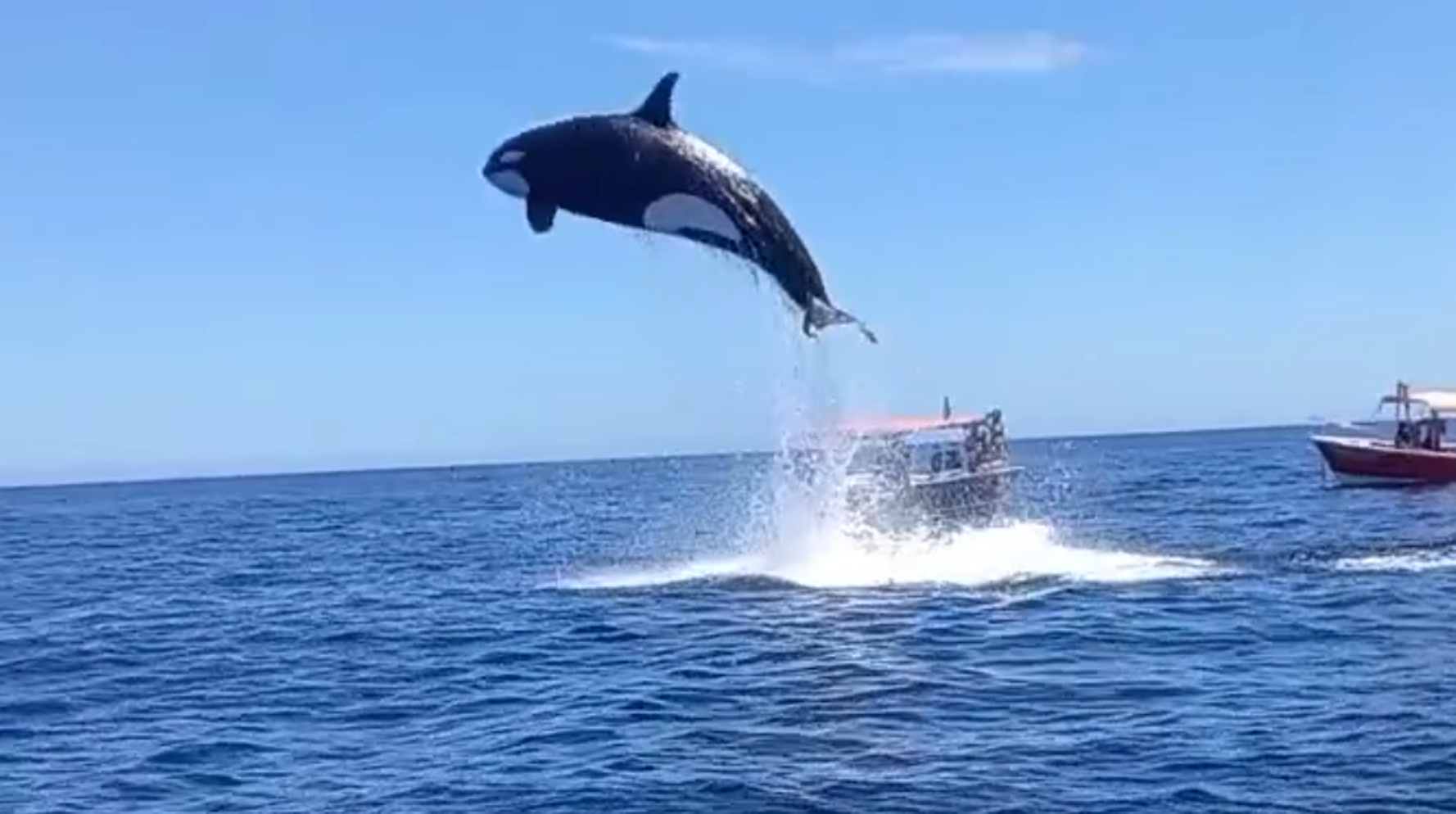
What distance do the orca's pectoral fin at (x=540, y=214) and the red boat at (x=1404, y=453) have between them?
192ft

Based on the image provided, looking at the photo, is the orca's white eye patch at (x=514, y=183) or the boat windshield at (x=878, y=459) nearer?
the orca's white eye patch at (x=514, y=183)

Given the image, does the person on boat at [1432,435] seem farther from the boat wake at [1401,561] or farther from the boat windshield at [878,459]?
the boat wake at [1401,561]

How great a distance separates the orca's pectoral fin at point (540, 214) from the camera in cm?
1142

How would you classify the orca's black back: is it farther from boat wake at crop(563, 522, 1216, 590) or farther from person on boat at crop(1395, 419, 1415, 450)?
person on boat at crop(1395, 419, 1415, 450)

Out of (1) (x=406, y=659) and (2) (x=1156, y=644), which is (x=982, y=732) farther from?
(1) (x=406, y=659)

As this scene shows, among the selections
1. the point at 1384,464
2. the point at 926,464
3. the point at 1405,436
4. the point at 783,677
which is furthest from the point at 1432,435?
the point at 783,677

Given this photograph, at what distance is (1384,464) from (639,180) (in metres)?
59.5

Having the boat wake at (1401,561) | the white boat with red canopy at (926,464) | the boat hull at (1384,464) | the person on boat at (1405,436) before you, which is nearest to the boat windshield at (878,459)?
the white boat with red canopy at (926,464)

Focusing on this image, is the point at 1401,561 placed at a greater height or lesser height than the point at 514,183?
lesser

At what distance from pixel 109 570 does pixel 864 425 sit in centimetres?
2689

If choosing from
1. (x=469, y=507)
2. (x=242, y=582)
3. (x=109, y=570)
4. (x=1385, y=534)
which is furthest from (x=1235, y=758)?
(x=469, y=507)

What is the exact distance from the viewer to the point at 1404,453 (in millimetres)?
64500

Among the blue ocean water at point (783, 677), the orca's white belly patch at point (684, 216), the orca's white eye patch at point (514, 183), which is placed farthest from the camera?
the blue ocean water at point (783, 677)

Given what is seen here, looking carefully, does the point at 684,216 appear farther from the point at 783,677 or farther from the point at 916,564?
the point at 916,564
